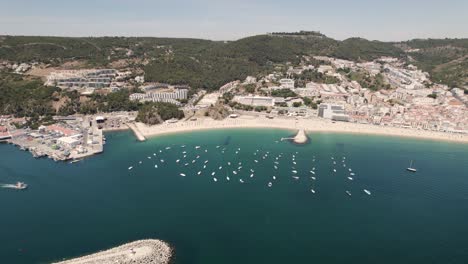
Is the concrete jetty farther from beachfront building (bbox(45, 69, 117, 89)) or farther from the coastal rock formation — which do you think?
the coastal rock formation

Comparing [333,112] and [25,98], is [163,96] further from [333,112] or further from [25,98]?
[333,112]

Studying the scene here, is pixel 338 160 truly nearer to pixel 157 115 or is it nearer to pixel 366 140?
pixel 366 140

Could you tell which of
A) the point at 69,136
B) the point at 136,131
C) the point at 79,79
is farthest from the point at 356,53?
the point at 69,136

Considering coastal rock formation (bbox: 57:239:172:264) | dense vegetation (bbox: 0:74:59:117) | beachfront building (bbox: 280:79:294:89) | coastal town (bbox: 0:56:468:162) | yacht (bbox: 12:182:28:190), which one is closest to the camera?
coastal rock formation (bbox: 57:239:172:264)

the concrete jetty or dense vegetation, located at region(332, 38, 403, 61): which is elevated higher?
dense vegetation, located at region(332, 38, 403, 61)

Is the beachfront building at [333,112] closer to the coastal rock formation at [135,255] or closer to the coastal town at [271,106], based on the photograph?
the coastal town at [271,106]

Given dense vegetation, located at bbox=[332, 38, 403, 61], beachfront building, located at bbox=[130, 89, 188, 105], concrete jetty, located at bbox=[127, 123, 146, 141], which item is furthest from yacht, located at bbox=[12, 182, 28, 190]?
dense vegetation, located at bbox=[332, 38, 403, 61]

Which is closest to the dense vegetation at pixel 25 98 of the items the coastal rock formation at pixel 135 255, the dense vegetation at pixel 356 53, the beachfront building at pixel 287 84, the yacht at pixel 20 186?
the yacht at pixel 20 186
